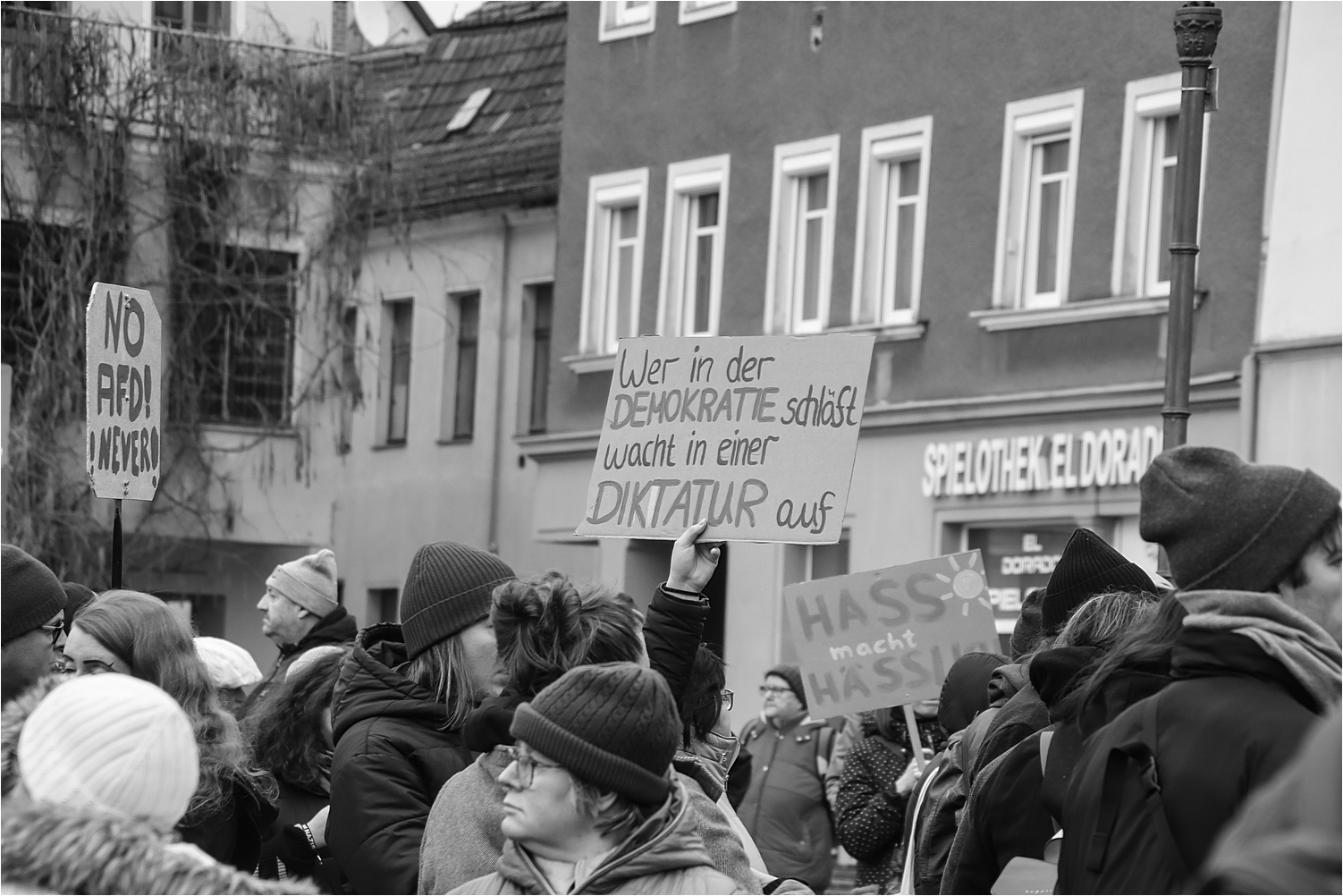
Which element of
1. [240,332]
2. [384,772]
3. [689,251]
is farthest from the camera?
[689,251]

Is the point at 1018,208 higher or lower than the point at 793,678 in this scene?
higher

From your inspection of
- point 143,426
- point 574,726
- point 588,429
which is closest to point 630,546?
point 588,429

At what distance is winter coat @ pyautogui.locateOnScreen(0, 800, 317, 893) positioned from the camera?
3.22 metres

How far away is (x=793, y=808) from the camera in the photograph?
43.2 ft

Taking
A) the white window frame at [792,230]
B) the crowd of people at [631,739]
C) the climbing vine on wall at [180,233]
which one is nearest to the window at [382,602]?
the climbing vine on wall at [180,233]

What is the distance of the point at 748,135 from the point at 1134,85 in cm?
540

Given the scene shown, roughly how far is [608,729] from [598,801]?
13 centimetres

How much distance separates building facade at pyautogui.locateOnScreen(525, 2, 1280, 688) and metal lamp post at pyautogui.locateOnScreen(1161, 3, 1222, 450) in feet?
29.2

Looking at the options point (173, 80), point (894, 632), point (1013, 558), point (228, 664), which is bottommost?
point (1013, 558)

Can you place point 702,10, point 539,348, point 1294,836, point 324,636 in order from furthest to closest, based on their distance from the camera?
point 539,348 < point 702,10 < point 324,636 < point 1294,836

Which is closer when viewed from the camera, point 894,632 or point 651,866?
point 651,866

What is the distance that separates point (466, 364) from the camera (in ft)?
105

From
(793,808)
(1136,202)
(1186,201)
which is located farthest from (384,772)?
(1136,202)

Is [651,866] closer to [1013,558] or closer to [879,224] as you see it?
[1013,558]
